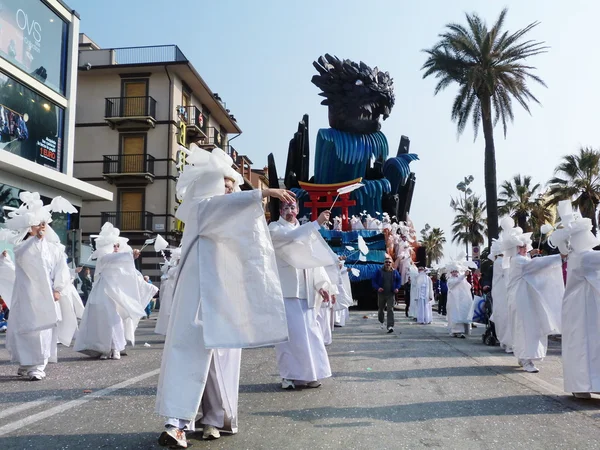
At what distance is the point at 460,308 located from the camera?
1587 cm

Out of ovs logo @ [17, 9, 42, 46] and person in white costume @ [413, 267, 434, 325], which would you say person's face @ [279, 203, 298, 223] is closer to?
person in white costume @ [413, 267, 434, 325]

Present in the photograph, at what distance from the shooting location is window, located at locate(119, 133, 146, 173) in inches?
1510

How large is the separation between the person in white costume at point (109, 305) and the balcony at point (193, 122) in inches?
1126

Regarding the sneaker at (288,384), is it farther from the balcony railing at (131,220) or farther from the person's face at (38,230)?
the balcony railing at (131,220)

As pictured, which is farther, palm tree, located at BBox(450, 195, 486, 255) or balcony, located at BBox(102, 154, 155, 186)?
palm tree, located at BBox(450, 195, 486, 255)

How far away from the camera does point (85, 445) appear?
4.49m

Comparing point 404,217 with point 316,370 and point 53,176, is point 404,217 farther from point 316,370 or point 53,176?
point 316,370

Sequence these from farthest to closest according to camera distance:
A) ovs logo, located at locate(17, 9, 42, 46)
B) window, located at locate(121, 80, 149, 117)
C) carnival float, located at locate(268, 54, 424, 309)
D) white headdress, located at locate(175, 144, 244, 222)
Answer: window, located at locate(121, 80, 149, 117), carnival float, located at locate(268, 54, 424, 309), ovs logo, located at locate(17, 9, 42, 46), white headdress, located at locate(175, 144, 244, 222)

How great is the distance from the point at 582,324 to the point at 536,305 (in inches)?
92.1

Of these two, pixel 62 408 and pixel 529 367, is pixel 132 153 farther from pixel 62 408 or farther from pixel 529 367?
pixel 62 408

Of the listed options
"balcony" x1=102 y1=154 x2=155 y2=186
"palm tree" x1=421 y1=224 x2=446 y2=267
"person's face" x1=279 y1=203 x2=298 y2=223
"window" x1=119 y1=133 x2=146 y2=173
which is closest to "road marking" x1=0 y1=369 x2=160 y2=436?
"person's face" x1=279 y1=203 x2=298 y2=223

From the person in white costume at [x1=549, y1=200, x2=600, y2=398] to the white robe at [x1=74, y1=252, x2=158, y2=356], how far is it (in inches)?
260

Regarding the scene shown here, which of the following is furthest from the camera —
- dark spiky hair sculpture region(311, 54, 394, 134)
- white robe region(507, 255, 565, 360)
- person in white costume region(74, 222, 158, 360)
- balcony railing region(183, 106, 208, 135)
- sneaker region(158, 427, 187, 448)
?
balcony railing region(183, 106, 208, 135)

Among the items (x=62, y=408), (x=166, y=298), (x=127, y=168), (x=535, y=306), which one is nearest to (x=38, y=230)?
(x=62, y=408)
